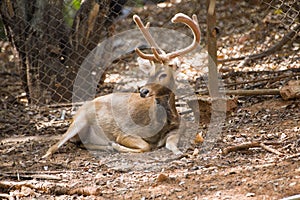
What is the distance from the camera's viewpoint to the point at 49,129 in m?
7.02

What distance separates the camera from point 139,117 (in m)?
6.38

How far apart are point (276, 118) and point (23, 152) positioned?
269 centimetres

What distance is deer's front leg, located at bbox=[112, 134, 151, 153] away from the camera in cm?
609

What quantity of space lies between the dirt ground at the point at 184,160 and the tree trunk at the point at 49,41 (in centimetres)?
35

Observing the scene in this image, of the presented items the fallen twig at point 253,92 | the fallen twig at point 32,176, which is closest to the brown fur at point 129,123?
the fallen twig at point 32,176

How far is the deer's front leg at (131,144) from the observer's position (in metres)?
6.09

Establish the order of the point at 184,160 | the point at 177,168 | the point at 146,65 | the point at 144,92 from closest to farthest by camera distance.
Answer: the point at 177,168, the point at 184,160, the point at 144,92, the point at 146,65

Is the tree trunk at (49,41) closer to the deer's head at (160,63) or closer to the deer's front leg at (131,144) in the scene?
the deer's head at (160,63)

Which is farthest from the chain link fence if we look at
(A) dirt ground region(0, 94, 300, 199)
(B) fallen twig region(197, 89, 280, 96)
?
(A) dirt ground region(0, 94, 300, 199)

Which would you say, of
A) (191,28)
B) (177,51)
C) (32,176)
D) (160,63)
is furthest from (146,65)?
(32,176)

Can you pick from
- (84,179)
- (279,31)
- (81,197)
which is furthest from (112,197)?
(279,31)

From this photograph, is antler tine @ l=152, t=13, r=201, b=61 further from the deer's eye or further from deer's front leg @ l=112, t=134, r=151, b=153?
deer's front leg @ l=112, t=134, r=151, b=153

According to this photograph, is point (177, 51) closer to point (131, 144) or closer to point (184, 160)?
point (131, 144)

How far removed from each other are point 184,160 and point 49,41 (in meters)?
3.04
